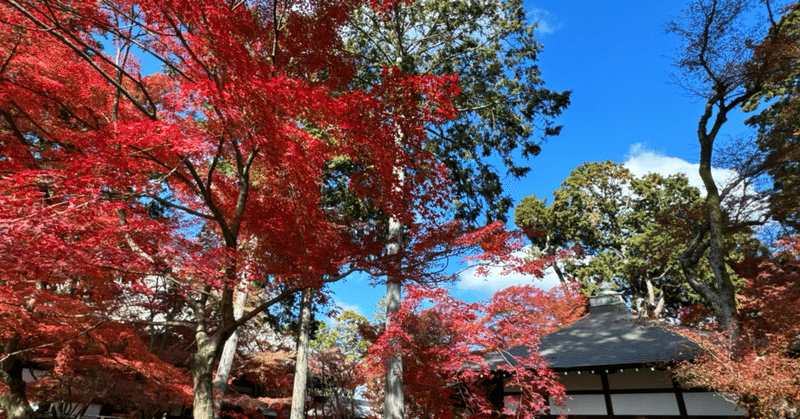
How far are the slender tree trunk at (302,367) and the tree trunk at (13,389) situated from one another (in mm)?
5467

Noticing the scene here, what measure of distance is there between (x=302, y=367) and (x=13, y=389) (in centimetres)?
597

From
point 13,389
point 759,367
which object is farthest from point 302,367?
point 759,367

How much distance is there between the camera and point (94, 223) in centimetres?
543

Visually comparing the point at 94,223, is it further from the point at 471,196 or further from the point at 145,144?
the point at 471,196

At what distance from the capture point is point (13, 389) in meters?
6.82

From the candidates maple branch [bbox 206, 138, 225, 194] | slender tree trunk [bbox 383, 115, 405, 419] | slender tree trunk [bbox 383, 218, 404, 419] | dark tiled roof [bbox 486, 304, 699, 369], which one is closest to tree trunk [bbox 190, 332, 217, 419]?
maple branch [bbox 206, 138, 225, 194]

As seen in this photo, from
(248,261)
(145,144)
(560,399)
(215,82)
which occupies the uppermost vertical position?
(215,82)

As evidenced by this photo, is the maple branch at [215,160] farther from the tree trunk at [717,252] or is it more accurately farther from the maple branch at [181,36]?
the tree trunk at [717,252]

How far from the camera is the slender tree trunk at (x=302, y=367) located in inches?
423

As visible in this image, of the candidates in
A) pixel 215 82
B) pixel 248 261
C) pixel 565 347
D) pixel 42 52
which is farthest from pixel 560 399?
pixel 42 52

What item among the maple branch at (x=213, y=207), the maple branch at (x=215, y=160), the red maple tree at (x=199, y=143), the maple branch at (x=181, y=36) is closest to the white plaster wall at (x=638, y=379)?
the red maple tree at (x=199, y=143)

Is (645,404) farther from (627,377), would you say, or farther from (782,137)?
(782,137)

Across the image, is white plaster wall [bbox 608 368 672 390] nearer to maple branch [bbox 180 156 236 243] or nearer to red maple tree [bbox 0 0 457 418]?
red maple tree [bbox 0 0 457 418]

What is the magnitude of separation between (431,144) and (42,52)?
304 inches
